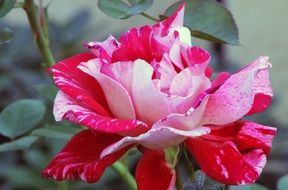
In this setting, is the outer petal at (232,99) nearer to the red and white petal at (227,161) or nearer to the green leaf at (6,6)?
the red and white petal at (227,161)

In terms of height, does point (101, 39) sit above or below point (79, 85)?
below

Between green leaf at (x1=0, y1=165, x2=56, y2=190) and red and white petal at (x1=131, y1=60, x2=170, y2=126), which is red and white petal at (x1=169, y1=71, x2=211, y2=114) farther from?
green leaf at (x1=0, y1=165, x2=56, y2=190)

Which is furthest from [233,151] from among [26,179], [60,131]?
[26,179]

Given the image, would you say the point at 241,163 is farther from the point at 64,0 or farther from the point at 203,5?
the point at 64,0

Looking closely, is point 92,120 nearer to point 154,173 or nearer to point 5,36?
point 154,173

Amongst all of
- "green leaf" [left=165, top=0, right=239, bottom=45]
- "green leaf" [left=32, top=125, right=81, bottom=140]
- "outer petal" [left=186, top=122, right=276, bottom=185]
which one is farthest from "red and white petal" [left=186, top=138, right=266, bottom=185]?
"green leaf" [left=32, top=125, right=81, bottom=140]

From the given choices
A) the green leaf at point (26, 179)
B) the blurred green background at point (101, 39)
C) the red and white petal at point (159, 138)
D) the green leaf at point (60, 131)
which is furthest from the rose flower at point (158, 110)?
the green leaf at point (26, 179)

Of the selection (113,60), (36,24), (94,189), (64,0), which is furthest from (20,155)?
(113,60)
